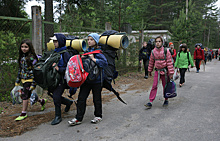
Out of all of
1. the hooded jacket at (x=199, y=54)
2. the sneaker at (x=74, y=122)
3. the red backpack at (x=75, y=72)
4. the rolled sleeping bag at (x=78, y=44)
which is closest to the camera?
the red backpack at (x=75, y=72)

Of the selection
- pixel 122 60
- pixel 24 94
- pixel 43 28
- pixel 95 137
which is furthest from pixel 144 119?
pixel 122 60

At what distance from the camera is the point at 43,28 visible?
6176 millimetres

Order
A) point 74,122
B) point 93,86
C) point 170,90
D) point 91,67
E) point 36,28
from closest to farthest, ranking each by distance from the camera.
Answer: point 91,67 → point 74,122 → point 93,86 → point 170,90 → point 36,28

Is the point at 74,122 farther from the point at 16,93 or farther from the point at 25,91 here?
the point at 16,93

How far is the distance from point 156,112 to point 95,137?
6.61 feet

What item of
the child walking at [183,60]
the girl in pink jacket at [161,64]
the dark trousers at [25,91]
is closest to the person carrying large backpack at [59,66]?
the dark trousers at [25,91]

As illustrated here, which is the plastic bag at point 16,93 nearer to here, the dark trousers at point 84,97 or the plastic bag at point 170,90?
the dark trousers at point 84,97

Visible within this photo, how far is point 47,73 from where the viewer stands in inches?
156

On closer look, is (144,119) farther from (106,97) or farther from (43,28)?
(43,28)

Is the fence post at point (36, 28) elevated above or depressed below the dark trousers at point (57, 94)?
above

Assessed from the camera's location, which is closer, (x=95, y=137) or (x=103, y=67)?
(x=95, y=137)

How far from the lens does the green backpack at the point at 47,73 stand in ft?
12.8

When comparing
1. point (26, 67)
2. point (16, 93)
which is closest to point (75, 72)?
point (26, 67)

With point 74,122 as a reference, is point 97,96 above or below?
above
